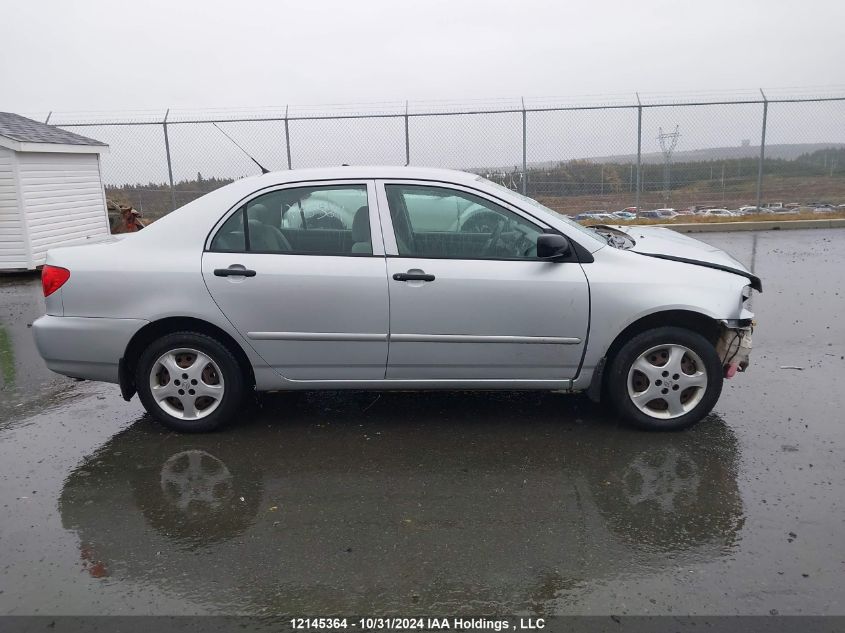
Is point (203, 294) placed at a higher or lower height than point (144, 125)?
lower

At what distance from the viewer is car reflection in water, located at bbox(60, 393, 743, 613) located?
304 cm

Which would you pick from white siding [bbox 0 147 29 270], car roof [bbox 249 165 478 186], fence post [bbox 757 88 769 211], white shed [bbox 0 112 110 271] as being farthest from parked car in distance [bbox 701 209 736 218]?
white siding [bbox 0 147 29 270]

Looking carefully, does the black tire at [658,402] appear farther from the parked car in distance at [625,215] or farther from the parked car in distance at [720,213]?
the parked car in distance at [720,213]

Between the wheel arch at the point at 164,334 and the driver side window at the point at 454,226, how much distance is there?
4.13 feet

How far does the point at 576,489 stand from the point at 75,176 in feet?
41.6

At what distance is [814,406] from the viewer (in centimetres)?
487

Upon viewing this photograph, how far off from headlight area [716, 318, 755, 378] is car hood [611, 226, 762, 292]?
12.9 inches

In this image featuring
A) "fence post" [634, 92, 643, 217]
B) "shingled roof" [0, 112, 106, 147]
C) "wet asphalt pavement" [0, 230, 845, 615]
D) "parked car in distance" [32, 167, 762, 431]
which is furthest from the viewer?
"fence post" [634, 92, 643, 217]

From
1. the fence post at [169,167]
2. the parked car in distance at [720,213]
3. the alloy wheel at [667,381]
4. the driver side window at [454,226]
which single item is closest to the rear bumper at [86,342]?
the driver side window at [454,226]

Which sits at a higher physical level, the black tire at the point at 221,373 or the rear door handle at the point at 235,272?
the rear door handle at the point at 235,272

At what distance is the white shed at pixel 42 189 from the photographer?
38.1 feet

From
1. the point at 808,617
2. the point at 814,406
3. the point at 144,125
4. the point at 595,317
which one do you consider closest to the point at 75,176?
the point at 144,125

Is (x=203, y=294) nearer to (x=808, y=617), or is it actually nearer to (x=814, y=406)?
(x=808, y=617)

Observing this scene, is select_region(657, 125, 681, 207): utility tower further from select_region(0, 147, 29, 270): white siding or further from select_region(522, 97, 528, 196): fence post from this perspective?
select_region(0, 147, 29, 270): white siding
